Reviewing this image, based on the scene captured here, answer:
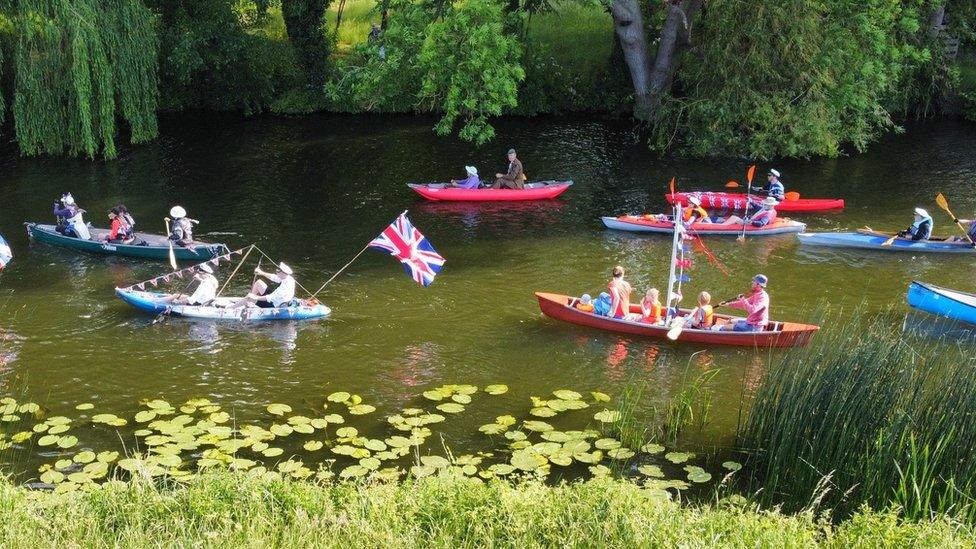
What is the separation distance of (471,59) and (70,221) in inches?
436

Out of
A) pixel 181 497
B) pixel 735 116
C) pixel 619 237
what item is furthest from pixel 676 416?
pixel 735 116

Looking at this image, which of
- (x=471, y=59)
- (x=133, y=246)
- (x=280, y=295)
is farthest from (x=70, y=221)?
(x=471, y=59)

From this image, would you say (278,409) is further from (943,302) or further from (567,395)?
(943,302)

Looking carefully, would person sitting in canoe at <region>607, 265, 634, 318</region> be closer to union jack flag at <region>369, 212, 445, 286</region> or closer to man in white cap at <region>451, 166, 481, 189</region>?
union jack flag at <region>369, 212, 445, 286</region>

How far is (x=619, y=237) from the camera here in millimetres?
24953

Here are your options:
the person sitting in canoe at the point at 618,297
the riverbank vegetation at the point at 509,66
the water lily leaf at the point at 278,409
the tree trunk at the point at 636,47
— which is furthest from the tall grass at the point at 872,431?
the tree trunk at the point at 636,47

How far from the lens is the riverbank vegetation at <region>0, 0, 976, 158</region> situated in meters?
28.0

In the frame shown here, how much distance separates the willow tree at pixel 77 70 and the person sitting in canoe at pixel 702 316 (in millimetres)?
18407

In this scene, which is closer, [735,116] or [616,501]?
[616,501]

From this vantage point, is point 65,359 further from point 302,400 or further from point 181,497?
point 181,497

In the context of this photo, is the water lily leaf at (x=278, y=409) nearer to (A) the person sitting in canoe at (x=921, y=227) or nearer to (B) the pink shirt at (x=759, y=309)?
(B) the pink shirt at (x=759, y=309)

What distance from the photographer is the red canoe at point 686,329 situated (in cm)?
1794

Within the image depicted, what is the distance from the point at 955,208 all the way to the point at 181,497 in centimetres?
2210

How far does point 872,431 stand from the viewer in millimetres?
12469
